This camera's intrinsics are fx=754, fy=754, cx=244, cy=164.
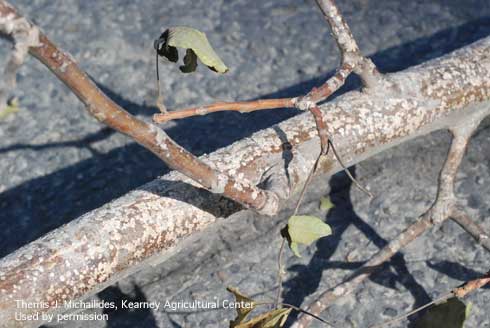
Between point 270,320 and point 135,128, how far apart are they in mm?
251

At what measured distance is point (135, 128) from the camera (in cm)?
68

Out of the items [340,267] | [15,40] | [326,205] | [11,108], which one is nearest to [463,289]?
[340,267]

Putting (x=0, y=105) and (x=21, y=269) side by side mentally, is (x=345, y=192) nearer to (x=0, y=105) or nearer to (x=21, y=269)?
(x=21, y=269)

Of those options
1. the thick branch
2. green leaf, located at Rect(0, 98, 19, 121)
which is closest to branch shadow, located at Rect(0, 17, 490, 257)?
green leaf, located at Rect(0, 98, 19, 121)

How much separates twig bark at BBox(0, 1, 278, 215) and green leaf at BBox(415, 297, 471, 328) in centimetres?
25

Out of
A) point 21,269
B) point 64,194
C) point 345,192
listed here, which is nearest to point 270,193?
point 21,269

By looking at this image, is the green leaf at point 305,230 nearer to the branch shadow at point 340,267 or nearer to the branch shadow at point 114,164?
the branch shadow at point 340,267

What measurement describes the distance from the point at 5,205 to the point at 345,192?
57 cm

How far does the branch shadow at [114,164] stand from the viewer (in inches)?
48.6

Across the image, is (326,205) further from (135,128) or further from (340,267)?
(135,128)

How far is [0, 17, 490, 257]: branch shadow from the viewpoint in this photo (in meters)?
1.24

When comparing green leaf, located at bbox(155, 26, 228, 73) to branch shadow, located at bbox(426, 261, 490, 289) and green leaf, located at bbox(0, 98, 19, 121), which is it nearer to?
branch shadow, located at bbox(426, 261, 490, 289)

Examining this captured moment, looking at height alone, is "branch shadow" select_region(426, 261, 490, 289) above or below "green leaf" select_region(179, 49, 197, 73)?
below

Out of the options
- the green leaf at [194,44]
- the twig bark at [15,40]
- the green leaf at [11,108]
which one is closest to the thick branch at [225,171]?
the green leaf at [194,44]
